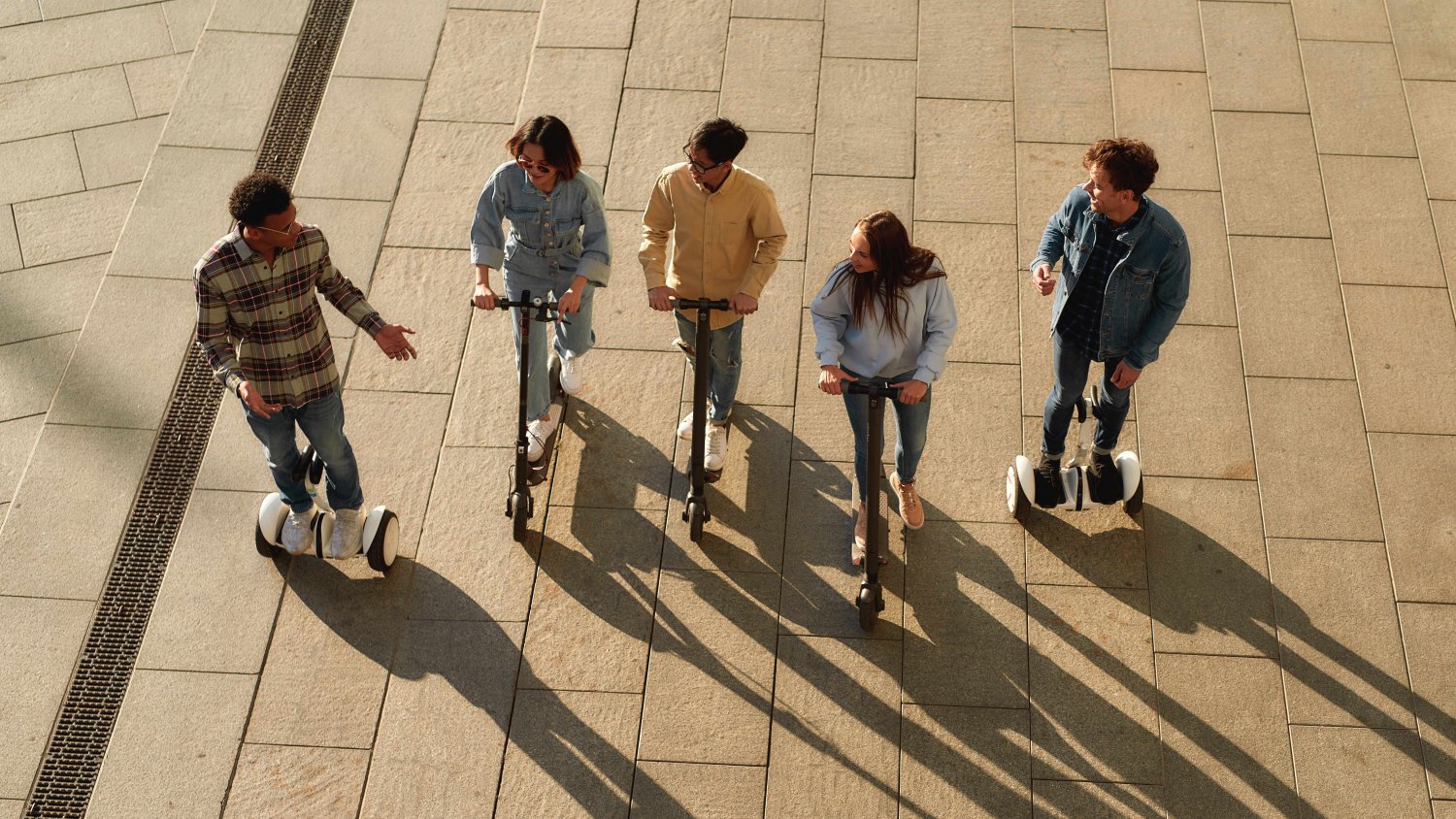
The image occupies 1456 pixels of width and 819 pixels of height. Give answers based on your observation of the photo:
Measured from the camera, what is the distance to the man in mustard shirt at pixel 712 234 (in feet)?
17.3

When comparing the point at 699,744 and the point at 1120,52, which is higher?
the point at 1120,52

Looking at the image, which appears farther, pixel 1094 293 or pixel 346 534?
pixel 346 534

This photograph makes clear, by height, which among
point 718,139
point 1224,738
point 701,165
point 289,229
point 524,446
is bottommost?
point 1224,738

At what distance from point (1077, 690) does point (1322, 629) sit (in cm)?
114

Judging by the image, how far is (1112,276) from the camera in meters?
5.05

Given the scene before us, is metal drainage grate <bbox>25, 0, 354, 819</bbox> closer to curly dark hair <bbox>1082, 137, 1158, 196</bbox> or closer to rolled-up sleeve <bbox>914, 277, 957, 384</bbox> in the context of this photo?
rolled-up sleeve <bbox>914, 277, 957, 384</bbox>

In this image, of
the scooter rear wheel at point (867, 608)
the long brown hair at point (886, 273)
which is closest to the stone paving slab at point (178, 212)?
the long brown hair at point (886, 273)

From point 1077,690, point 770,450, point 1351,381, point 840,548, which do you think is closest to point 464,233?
point 770,450

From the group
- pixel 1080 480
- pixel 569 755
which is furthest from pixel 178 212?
pixel 1080 480

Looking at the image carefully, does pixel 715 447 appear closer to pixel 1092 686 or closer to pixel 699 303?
pixel 699 303

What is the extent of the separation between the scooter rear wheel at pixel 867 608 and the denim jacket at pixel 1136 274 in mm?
1404

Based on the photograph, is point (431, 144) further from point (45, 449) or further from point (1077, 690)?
point (1077, 690)

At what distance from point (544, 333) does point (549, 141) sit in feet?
3.47

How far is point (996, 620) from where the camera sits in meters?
5.67
